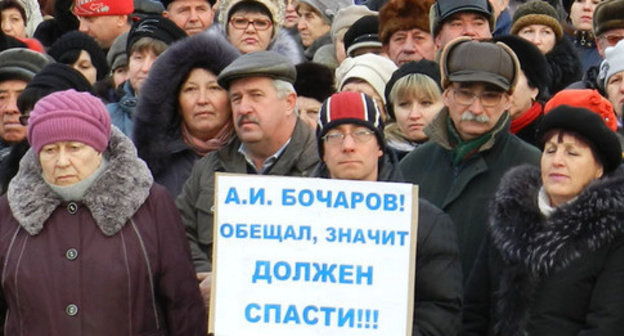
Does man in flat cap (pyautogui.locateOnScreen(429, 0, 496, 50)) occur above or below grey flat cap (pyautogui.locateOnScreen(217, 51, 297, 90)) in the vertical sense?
above

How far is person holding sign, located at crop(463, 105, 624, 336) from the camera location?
22.3 ft

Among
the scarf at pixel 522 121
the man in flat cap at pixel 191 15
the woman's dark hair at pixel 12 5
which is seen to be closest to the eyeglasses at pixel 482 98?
the scarf at pixel 522 121

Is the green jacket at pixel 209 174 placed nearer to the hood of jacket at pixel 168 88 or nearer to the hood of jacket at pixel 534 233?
the hood of jacket at pixel 168 88

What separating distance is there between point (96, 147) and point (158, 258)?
57 centimetres

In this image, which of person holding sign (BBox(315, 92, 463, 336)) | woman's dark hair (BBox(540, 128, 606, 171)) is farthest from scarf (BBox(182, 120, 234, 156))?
woman's dark hair (BBox(540, 128, 606, 171))

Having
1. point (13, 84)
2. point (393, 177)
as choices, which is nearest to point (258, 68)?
point (393, 177)

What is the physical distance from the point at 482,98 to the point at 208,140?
4.75 feet

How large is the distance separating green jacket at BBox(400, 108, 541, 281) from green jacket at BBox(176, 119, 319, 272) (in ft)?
1.66

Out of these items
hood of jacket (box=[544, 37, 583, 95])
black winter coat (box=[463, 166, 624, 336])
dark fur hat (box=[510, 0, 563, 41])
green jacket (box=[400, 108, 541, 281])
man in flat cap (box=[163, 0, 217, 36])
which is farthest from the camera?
man in flat cap (box=[163, 0, 217, 36])

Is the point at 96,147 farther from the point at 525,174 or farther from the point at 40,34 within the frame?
the point at 40,34

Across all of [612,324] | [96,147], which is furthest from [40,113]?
[612,324]

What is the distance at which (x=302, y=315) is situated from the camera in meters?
6.83

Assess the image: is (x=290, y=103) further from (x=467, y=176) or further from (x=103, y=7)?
(x=103, y=7)

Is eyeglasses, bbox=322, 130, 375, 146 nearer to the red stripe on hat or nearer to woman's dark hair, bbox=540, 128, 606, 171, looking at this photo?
the red stripe on hat
